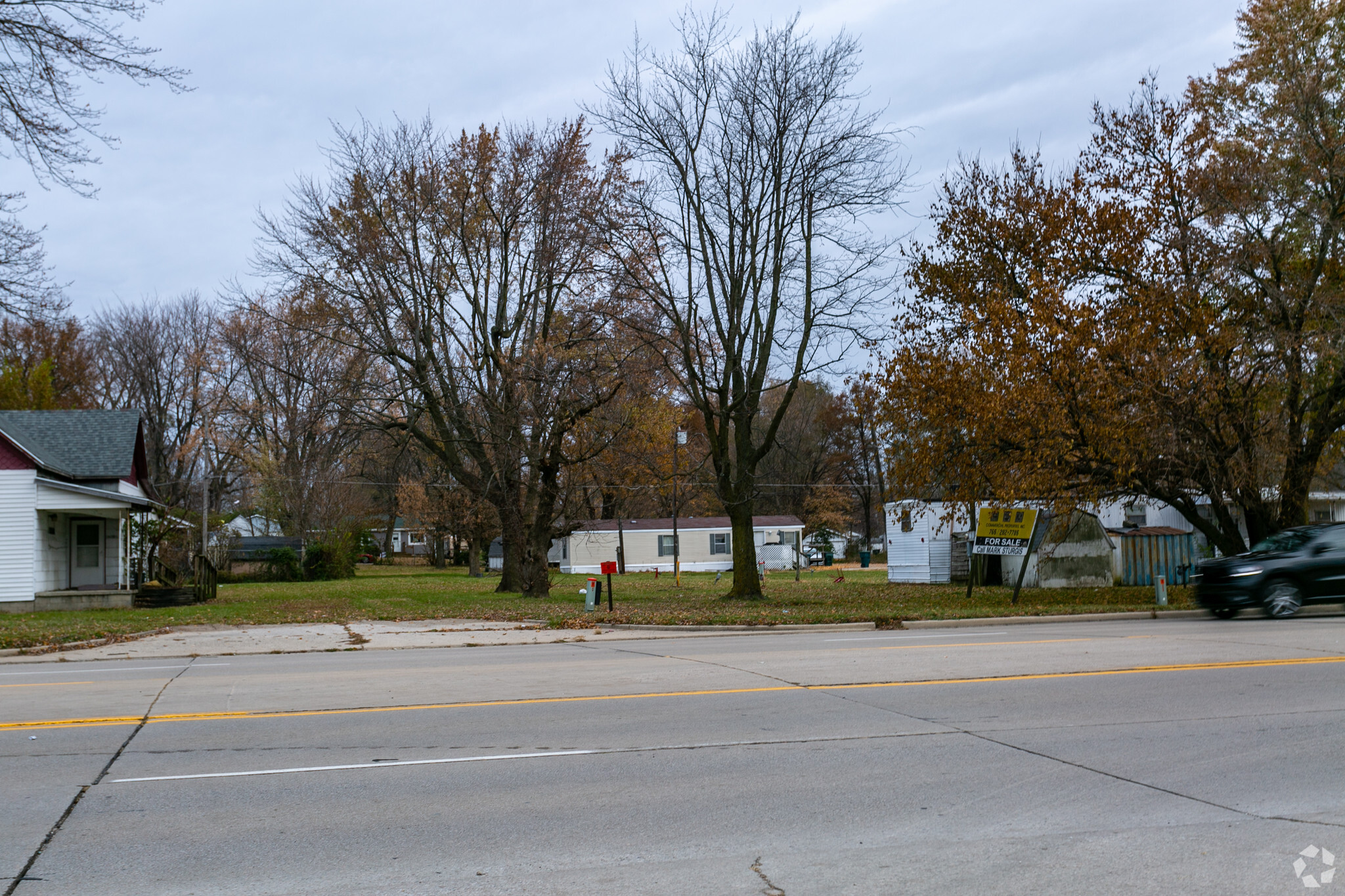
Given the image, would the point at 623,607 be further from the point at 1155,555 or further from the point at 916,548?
the point at 1155,555

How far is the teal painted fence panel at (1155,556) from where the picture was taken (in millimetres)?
34219

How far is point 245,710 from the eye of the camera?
980 centimetres

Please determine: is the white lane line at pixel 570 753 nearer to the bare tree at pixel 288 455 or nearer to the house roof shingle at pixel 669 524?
the bare tree at pixel 288 455

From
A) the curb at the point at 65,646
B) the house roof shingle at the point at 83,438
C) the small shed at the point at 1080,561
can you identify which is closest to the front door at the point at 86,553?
the house roof shingle at the point at 83,438

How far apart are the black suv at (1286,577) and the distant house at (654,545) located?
4183 centimetres

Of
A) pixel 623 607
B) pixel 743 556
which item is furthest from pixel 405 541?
pixel 623 607

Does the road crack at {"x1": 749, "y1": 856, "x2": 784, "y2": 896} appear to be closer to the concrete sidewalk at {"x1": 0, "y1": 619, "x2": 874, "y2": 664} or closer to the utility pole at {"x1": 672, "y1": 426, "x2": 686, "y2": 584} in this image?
the concrete sidewalk at {"x1": 0, "y1": 619, "x2": 874, "y2": 664}

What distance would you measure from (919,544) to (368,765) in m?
34.9

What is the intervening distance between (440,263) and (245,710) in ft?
73.0

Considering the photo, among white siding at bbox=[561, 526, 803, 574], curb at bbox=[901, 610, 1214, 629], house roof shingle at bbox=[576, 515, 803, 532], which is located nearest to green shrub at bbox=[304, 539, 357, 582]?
white siding at bbox=[561, 526, 803, 574]

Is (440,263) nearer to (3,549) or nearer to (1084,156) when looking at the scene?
(3,549)

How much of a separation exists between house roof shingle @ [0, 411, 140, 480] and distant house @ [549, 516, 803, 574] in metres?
30.8

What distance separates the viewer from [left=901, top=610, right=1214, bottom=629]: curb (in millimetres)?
19078

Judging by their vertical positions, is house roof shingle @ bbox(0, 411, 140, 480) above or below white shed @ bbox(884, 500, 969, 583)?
above
